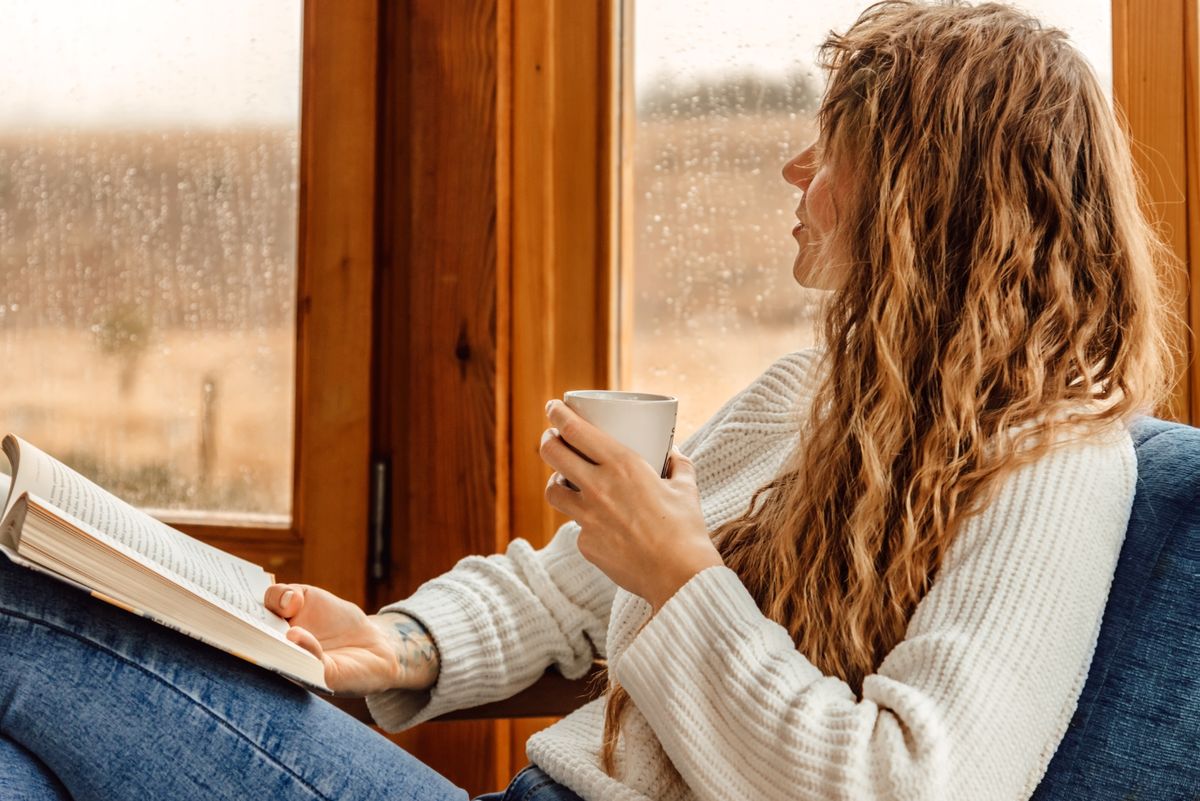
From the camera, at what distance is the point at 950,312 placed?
91 centimetres

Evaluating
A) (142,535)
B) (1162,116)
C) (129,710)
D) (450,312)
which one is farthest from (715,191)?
(129,710)

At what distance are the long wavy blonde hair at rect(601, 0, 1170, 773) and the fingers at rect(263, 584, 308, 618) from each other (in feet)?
1.12

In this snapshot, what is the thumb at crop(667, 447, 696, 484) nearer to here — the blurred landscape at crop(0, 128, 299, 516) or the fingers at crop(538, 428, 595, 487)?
the fingers at crop(538, 428, 595, 487)

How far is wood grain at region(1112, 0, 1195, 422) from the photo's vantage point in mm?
1353

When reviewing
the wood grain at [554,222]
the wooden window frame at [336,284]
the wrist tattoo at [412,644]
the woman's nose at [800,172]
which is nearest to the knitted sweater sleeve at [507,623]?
the wrist tattoo at [412,644]

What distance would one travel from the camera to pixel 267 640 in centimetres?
84

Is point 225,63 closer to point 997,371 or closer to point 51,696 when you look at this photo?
point 51,696

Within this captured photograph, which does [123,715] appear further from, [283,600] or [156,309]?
[156,309]

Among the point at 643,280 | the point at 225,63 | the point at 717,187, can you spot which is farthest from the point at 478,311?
the point at 225,63

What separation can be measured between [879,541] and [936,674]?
0.13m

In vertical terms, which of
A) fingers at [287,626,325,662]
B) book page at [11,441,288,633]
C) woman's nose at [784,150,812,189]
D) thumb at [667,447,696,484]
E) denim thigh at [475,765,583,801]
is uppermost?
woman's nose at [784,150,812,189]

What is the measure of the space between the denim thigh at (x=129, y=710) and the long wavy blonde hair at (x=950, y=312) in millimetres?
302

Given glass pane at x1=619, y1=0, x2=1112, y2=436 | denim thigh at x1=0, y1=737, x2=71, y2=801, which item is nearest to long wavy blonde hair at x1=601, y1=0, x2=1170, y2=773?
denim thigh at x1=0, y1=737, x2=71, y2=801

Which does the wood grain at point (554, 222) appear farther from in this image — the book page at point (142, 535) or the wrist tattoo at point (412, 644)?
the book page at point (142, 535)
